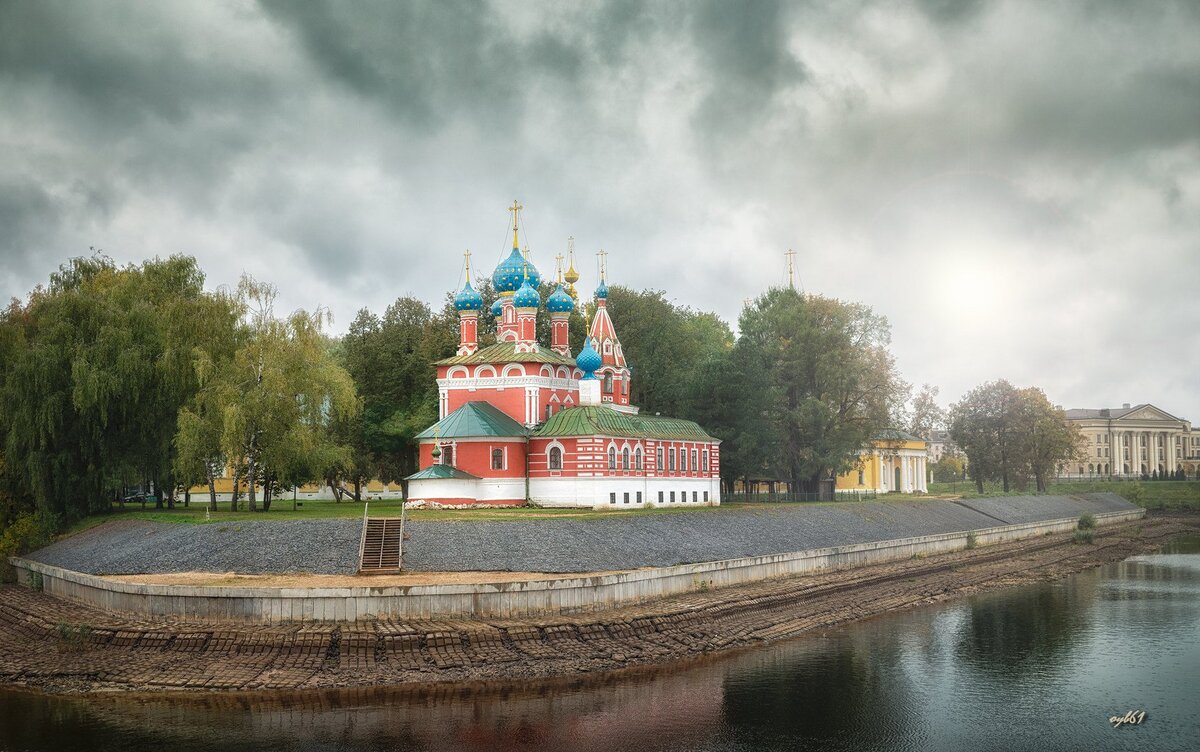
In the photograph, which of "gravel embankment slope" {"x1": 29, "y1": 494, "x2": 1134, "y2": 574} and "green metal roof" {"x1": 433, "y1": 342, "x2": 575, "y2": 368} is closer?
"gravel embankment slope" {"x1": 29, "y1": 494, "x2": 1134, "y2": 574}

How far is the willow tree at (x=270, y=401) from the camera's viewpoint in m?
Answer: 43.7

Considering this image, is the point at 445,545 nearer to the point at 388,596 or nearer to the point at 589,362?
the point at 388,596

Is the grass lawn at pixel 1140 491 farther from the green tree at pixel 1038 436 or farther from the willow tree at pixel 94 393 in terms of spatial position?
the willow tree at pixel 94 393

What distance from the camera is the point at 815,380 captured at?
233 ft

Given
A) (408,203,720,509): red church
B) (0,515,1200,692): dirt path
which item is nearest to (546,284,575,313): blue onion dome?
(408,203,720,509): red church

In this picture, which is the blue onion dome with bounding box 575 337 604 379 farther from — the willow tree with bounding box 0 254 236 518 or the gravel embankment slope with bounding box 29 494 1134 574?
the willow tree with bounding box 0 254 236 518

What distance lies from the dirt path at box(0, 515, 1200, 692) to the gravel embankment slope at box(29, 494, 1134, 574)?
9.60 ft

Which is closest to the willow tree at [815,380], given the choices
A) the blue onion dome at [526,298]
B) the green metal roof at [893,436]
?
the green metal roof at [893,436]

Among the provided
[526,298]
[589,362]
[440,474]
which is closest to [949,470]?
[589,362]

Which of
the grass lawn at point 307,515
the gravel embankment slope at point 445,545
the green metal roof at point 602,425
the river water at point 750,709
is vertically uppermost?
the green metal roof at point 602,425

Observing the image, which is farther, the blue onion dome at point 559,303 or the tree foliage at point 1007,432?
the tree foliage at point 1007,432

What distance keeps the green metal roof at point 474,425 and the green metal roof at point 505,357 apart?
3.34 m

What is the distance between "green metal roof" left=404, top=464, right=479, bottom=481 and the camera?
50188 mm

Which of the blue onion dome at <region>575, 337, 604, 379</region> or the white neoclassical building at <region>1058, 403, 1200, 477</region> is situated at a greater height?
the blue onion dome at <region>575, 337, 604, 379</region>
